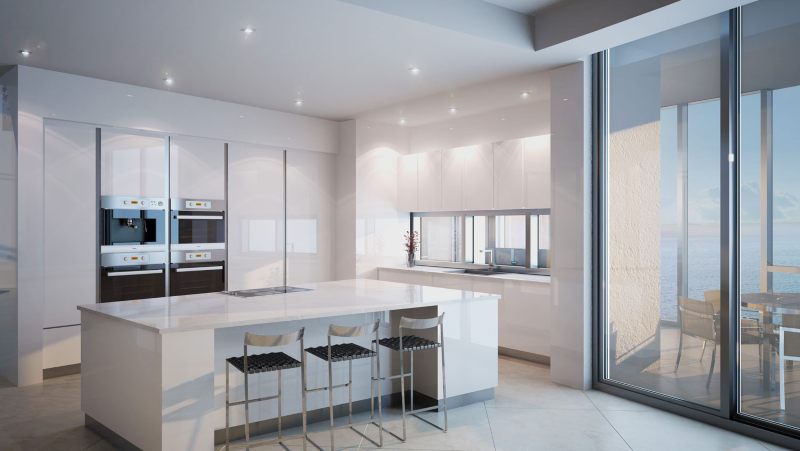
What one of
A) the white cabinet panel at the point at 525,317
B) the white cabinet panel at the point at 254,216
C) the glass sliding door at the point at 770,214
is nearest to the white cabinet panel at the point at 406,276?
the white cabinet panel at the point at 525,317

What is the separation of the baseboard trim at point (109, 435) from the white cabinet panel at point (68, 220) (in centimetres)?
160

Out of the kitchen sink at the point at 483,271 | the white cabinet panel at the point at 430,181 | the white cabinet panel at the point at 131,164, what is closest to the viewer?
the white cabinet panel at the point at 131,164

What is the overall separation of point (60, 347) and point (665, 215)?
17.2ft

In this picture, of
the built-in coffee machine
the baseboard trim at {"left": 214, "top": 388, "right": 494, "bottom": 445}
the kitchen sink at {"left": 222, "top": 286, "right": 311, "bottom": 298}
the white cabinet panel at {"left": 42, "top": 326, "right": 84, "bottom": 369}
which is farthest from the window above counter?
the white cabinet panel at {"left": 42, "top": 326, "right": 84, "bottom": 369}

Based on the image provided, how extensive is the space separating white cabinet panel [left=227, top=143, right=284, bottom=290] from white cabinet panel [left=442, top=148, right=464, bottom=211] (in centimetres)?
198

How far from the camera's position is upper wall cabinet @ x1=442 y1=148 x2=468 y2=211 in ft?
22.6

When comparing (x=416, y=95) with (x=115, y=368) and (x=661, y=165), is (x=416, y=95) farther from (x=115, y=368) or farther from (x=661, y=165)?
(x=115, y=368)

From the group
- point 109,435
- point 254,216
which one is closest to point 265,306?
point 109,435

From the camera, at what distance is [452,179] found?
7.00 m

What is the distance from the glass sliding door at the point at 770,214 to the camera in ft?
11.5

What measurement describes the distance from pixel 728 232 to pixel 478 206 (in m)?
3.07

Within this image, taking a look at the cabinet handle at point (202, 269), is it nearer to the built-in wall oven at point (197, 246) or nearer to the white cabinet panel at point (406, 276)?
the built-in wall oven at point (197, 246)

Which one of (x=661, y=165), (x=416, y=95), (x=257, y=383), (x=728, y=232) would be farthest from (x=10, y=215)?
(x=728, y=232)

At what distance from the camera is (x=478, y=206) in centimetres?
664
